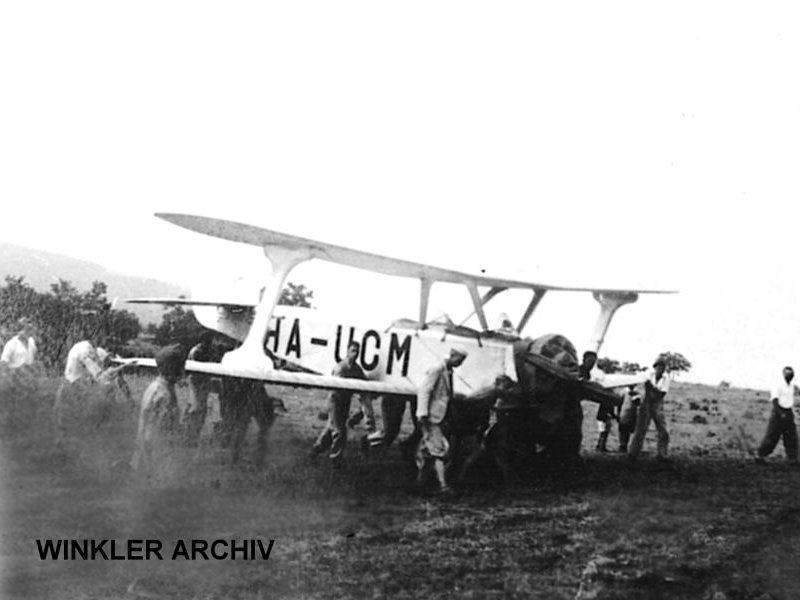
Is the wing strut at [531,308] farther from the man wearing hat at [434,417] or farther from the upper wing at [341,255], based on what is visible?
the man wearing hat at [434,417]

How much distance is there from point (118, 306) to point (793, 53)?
5.23 meters

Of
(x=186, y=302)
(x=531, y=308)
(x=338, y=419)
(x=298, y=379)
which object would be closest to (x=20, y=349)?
(x=186, y=302)

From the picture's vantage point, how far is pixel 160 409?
495cm

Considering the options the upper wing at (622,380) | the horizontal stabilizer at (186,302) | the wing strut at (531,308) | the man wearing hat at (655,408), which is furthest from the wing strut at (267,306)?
the man wearing hat at (655,408)

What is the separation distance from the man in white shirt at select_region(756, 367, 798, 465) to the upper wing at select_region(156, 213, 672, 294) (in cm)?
123

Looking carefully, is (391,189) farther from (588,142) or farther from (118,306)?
(118,306)

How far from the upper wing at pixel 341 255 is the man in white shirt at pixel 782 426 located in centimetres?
123

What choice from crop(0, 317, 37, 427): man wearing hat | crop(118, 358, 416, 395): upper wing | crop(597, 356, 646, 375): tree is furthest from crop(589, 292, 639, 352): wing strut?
crop(0, 317, 37, 427): man wearing hat

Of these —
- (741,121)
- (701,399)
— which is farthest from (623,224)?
(701,399)

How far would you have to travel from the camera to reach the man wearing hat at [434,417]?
5.26m

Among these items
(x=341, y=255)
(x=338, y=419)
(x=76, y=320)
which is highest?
(x=341, y=255)

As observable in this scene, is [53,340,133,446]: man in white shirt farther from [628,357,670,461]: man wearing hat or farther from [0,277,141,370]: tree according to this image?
[628,357,670,461]: man wearing hat

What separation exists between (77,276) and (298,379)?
236cm

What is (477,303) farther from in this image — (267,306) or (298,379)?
(267,306)
